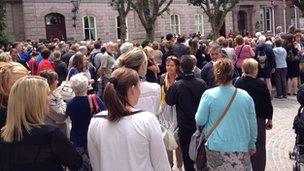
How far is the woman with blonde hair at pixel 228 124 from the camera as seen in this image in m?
5.07

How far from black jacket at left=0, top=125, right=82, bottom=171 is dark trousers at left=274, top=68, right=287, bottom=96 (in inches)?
440

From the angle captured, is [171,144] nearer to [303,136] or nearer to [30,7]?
[303,136]

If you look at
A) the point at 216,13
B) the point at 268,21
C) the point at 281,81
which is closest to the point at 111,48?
the point at 281,81

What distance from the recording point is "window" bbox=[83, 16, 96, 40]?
1538 inches

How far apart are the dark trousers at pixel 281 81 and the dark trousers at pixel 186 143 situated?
801cm

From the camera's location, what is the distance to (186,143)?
644 centimetres

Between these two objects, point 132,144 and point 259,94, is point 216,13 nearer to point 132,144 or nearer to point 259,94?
point 259,94

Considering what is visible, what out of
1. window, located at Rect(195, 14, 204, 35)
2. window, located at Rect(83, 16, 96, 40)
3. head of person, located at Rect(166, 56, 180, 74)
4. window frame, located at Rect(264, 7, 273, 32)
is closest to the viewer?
head of person, located at Rect(166, 56, 180, 74)

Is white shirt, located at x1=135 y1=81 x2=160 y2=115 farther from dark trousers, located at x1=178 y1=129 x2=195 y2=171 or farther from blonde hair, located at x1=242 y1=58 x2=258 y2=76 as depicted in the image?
blonde hair, located at x1=242 y1=58 x2=258 y2=76

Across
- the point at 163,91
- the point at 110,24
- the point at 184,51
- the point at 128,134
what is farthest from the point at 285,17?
the point at 128,134

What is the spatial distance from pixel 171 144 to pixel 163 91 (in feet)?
5.56

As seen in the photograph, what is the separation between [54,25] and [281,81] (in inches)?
1066

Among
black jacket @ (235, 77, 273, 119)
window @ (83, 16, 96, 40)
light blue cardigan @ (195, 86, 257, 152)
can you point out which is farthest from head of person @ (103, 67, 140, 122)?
window @ (83, 16, 96, 40)

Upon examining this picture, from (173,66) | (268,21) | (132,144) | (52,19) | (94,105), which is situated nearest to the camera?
(132,144)
